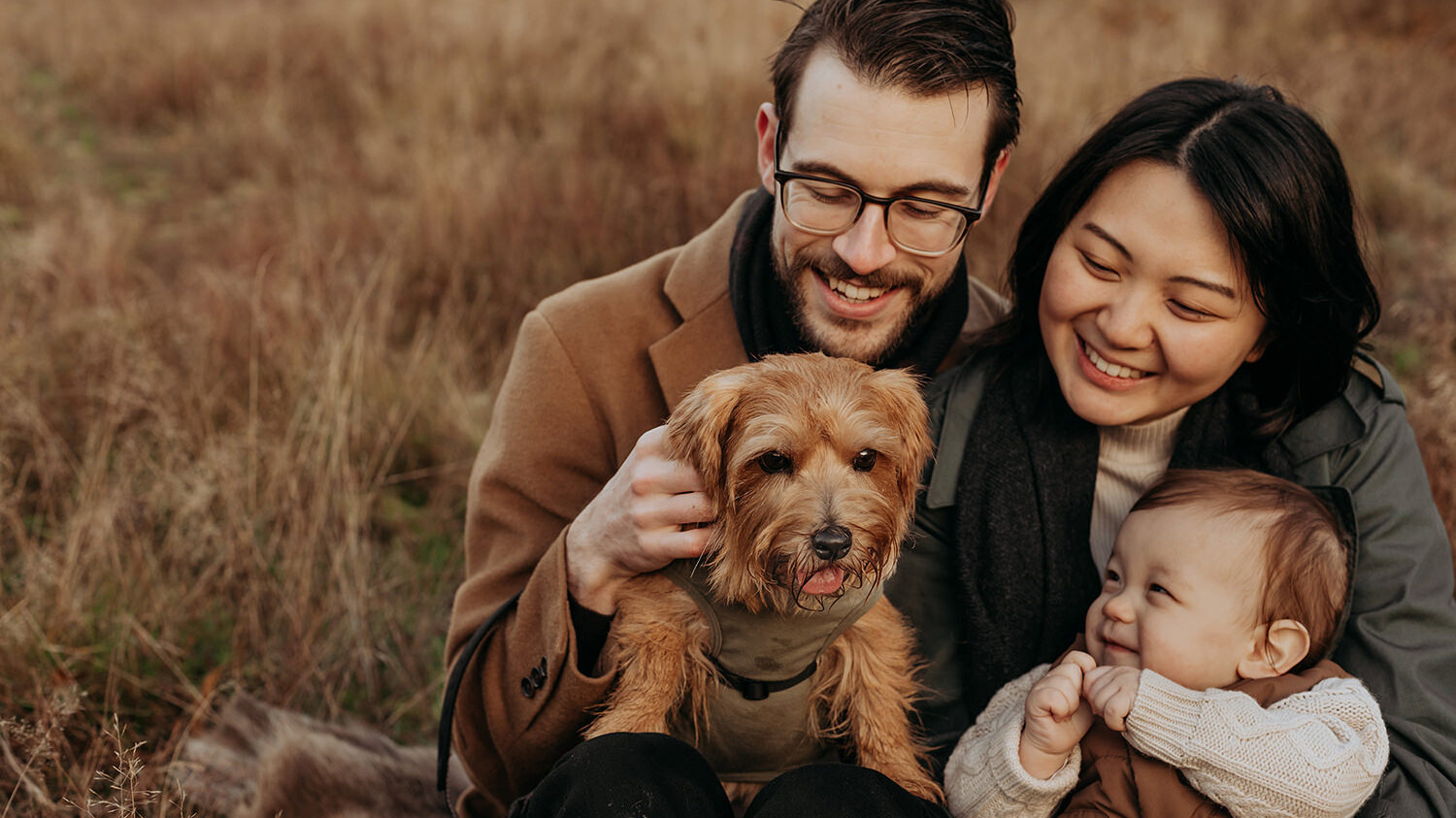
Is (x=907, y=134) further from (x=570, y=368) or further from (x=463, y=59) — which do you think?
(x=463, y=59)

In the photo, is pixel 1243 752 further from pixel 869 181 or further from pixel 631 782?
pixel 869 181

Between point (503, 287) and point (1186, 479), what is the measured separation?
505cm

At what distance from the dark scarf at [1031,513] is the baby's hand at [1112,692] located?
473mm

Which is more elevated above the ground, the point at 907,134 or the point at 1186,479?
the point at 907,134

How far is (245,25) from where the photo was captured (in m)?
12.2

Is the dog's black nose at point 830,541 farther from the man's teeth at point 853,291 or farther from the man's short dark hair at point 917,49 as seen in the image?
the man's short dark hair at point 917,49

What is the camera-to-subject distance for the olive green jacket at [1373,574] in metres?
2.77

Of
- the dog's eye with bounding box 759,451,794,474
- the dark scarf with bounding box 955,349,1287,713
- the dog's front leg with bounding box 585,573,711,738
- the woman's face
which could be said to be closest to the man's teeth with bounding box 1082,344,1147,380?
the woman's face

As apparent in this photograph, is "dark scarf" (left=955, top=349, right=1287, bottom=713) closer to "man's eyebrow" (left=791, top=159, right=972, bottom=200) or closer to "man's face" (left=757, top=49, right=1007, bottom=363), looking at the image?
"man's face" (left=757, top=49, right=1007, bottom=363)

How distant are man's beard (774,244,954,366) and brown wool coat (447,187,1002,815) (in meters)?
0.23

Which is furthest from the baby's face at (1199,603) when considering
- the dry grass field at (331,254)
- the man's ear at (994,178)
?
the dry grass field at (331,254)

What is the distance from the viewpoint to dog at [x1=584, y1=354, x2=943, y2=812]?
8.18ft

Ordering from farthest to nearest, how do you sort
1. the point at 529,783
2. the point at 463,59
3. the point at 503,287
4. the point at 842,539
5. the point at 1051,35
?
the point at 1051,35
the point at 463,59
the point at 503,287
the point at 529,783
the point at 842,539

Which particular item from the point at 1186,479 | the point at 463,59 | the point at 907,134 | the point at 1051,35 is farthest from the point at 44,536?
the point at 1051,35
